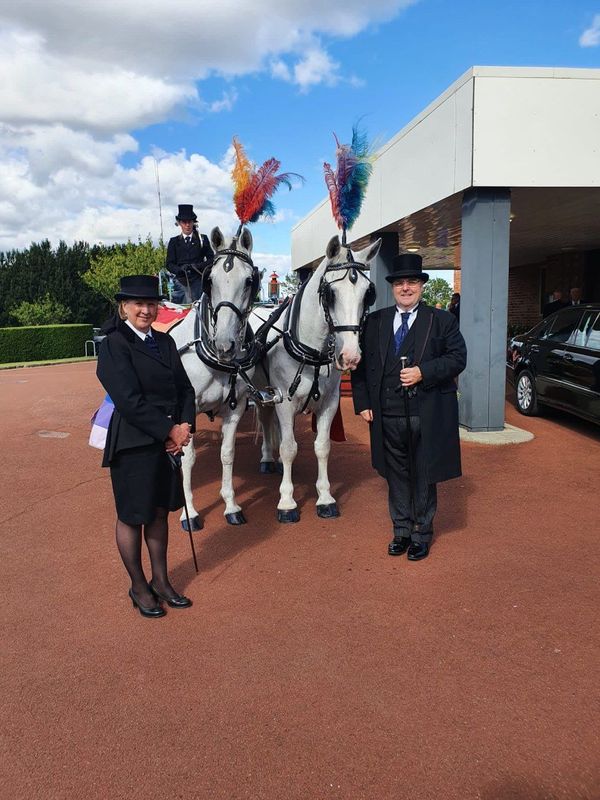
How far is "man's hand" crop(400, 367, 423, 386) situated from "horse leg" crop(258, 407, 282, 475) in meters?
2.67

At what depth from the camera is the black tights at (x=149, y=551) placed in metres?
3.31

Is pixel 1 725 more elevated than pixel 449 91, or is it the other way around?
pixel 449 91

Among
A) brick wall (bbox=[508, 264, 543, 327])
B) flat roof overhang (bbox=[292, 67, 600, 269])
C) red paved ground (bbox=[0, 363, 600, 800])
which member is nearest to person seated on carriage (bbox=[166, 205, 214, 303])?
red paved ground (bbox=[0, 363, 600, 800])

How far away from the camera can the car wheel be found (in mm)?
9008

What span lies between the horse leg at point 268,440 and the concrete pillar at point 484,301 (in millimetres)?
3067

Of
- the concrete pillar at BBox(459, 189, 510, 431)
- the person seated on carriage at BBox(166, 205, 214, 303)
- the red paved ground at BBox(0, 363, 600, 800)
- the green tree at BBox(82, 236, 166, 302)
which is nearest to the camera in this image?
the red paved ground at BBox(0, 363, 600, 800)

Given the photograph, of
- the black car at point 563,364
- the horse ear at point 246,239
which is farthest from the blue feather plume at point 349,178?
the black car at point 563,364

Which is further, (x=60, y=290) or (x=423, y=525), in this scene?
(x=60, y=290)

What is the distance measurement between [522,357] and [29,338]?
2333 cm

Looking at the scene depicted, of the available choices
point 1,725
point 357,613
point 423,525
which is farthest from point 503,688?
point 1,725

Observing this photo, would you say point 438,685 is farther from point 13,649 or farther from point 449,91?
point 449,91

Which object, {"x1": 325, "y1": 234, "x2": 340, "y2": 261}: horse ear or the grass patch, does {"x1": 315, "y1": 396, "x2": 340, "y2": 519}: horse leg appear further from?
the grass patch

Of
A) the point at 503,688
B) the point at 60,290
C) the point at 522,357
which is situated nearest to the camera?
the point at 503,688

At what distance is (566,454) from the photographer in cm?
696
